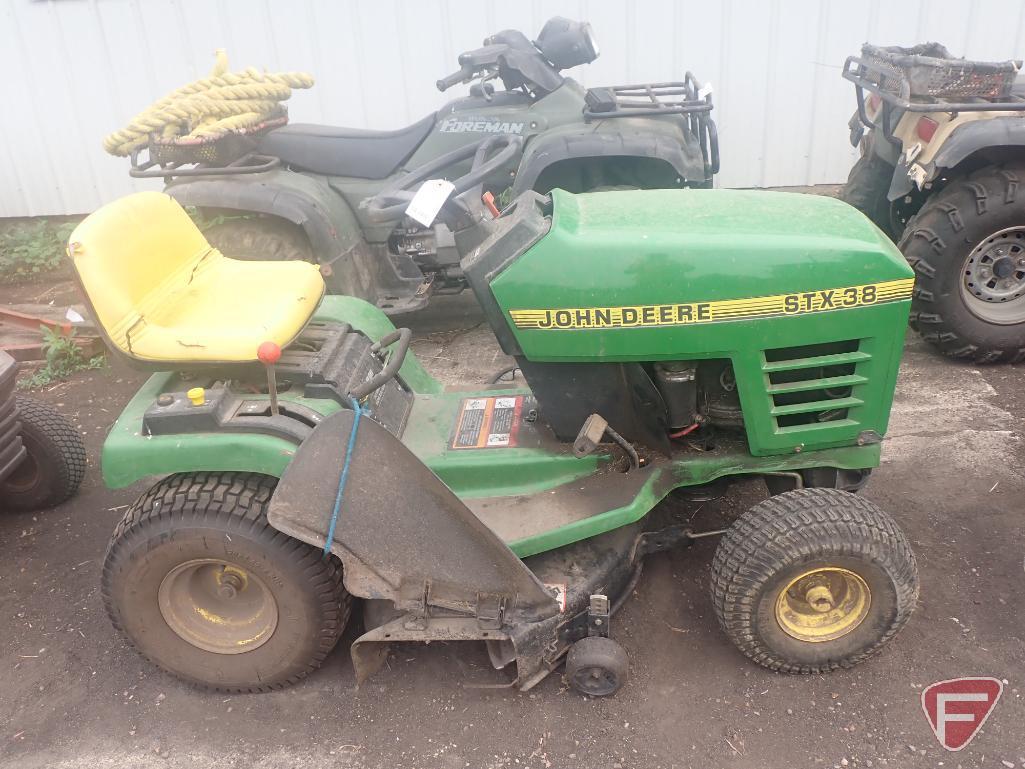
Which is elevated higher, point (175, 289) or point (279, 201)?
point (175, 289)

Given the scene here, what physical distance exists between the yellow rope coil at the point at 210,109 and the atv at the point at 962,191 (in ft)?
10.9

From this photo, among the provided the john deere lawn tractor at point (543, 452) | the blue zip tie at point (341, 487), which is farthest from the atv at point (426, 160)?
the blue zip tie at point (341, 487)

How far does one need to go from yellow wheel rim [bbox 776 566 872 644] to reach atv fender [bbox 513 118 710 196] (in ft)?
8.80

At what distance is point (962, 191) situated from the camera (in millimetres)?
4055

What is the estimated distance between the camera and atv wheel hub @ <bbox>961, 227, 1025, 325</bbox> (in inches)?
164

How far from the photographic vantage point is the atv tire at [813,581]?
2.26m

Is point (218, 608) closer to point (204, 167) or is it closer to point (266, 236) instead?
point (266, 236)

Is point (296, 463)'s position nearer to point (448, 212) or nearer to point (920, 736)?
point (448, 212)

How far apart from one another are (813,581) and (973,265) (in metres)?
2.60

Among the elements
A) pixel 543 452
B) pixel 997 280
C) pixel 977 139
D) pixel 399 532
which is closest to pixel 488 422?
pixel 543 452

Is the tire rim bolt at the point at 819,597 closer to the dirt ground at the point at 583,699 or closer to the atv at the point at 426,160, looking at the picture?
the dirt ground at the point at 583,699

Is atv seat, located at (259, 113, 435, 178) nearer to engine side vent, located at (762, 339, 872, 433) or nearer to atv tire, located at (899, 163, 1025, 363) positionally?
atv tire, located at (899, 163, 1025, 363)

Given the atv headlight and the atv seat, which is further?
the atv seat

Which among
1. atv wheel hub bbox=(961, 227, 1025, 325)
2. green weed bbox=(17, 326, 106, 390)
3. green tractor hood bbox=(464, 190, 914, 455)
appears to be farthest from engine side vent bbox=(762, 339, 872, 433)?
green weed bbox=(17, 326, 106, 390)
